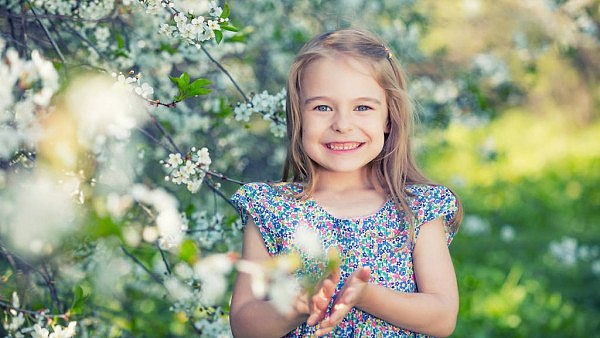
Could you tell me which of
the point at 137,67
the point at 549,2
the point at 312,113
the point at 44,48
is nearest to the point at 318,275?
the point at 312,113

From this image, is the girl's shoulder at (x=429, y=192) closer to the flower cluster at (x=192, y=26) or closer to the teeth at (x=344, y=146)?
the teeth at (x=344, y=146)

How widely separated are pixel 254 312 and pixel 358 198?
436mm

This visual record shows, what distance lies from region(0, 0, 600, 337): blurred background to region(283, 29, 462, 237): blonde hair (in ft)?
0.99

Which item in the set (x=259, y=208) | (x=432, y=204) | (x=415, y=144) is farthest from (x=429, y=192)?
(x=415, y=144)

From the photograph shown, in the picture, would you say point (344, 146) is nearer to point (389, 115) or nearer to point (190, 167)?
point (389, 115)

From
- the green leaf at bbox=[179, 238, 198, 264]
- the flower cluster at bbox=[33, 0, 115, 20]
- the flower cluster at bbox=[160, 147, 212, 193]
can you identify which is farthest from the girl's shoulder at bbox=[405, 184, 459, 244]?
the green leaf at bbox=[179, 238, 198, 264]

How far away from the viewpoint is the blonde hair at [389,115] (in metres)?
2.33

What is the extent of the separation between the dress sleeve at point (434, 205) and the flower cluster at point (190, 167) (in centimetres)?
54

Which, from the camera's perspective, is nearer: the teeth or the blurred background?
the teeth

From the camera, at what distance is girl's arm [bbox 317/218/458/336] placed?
2.00 m

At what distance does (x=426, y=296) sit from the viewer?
7.16 feet

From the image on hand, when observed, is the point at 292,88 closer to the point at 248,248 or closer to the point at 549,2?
the point at 248,248

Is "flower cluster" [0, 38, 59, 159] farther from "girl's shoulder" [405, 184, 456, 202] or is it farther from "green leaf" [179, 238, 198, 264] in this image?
"girl's shoulder" [405, 184, 456, 202]

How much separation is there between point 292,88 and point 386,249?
471 millimetres
